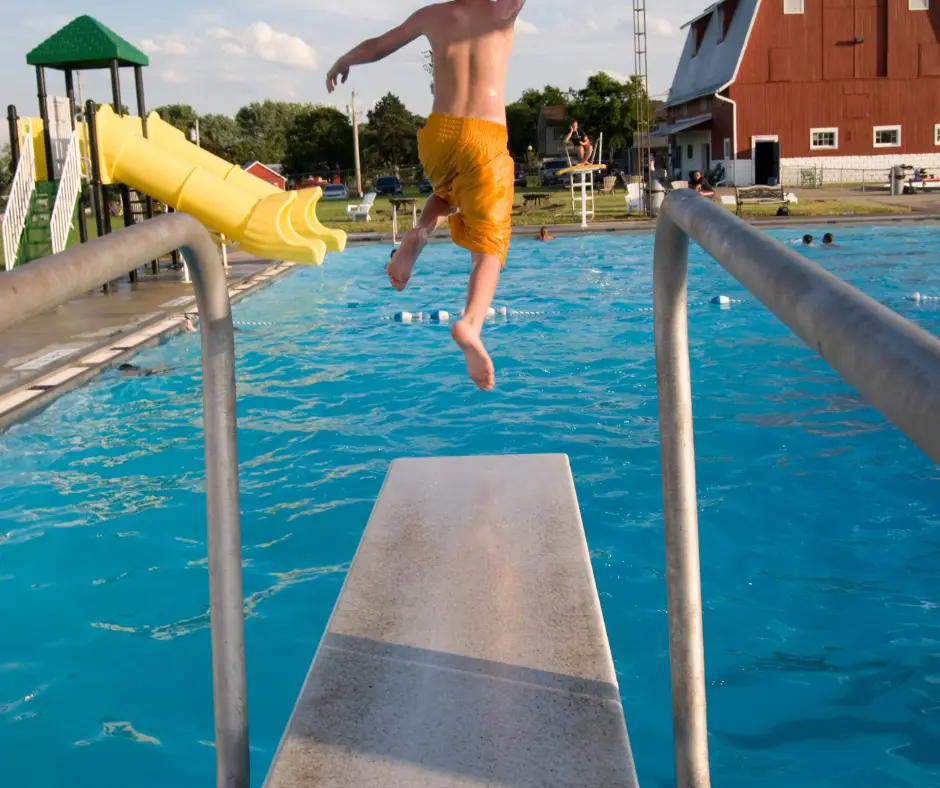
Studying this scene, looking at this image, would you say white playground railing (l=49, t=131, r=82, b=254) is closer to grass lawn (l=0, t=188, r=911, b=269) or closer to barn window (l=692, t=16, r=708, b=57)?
grass lawn (l=0, t=188, r=911, b=269)

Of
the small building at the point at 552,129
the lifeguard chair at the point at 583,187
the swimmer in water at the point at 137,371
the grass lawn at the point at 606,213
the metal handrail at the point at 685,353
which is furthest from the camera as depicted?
the small building at the point at 552,129

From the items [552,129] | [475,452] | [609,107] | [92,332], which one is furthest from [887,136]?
[552,129]

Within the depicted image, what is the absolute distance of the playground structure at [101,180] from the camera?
14.5m

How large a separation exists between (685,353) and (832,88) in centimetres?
4285

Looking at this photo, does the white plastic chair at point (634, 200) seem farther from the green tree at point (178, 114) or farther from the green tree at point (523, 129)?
the green tree at point (178, 114)

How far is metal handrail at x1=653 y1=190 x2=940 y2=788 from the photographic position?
2.49 ft

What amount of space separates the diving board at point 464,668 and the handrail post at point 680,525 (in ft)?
0.54

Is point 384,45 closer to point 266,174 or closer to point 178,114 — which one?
point 266,174

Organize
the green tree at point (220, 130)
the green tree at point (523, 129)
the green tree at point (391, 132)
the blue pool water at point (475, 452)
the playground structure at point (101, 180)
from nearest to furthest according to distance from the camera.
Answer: the blue pool water at point (475, 452) < the playground structure at point (101, 180) < the green tree at point (391, 132) < the green tree at point (523, 129) < the green tree at point (220, 130)

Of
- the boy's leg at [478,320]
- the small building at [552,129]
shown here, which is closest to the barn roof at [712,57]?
the small building at [552,129]

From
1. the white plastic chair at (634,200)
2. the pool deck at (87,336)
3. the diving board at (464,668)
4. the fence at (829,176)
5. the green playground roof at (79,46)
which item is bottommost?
the diving board at (464,668)

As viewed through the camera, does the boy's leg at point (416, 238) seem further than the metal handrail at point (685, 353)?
Yes

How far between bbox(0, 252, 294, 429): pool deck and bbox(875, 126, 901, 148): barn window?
3238 cm

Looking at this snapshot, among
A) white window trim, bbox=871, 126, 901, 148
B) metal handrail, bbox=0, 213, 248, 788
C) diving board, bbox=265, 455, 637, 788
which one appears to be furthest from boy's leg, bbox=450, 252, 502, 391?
white window trim, bbox=871, 126, 901, 148
